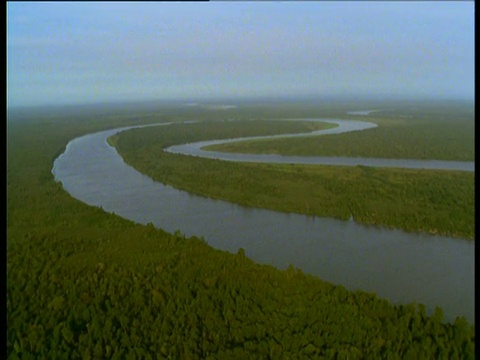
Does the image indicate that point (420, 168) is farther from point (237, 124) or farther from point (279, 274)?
point (237, 124)

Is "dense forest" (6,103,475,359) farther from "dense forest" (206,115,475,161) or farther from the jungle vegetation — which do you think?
"dense forest" (206,115,475,161)

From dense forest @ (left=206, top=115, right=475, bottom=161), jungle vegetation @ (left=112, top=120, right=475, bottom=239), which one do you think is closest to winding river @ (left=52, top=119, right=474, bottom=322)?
jungle vegetation @ (left=112, top=120, right=475, bottom=239)

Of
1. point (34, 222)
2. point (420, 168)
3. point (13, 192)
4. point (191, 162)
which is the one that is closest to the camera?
point (34, 222)

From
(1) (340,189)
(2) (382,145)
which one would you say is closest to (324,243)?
(1) (340,189)

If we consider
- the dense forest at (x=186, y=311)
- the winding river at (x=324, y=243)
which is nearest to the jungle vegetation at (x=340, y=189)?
the winding river at (x=324, y=243)

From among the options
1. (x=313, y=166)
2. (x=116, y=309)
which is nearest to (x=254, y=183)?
(x=313, y=166)

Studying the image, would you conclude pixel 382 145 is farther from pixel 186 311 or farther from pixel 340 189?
pixel 186 311

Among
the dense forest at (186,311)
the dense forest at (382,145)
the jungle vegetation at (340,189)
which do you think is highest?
the dense forest at (382,145)

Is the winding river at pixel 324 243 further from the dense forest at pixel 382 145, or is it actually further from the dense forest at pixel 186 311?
the dense forest at pixel 382 145
